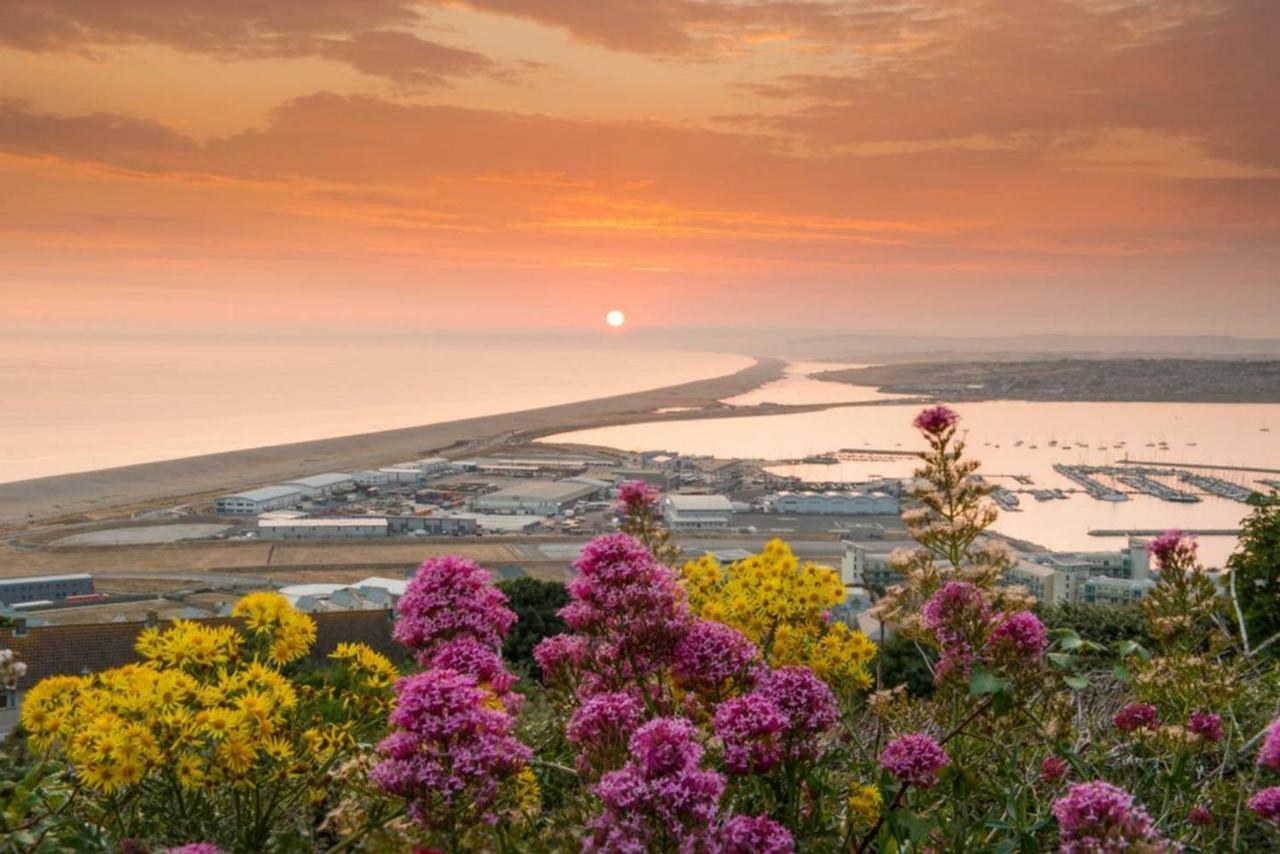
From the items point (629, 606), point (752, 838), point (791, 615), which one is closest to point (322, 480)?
point (791, 615)

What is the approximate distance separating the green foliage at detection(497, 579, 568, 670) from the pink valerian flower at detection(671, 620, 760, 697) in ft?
31.4

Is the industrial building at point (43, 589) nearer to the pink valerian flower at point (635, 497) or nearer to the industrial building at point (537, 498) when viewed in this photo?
the industrial building at point (537, 498)

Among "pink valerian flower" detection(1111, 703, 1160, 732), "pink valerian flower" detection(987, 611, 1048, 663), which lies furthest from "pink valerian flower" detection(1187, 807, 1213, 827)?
"pink valerian flower" detection(987, 611, 1048, 663)

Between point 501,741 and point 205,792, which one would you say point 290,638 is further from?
point 501,741

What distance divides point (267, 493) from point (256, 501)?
4.04 feet

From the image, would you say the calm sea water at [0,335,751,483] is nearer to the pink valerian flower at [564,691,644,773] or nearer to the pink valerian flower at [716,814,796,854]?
the pink valerian flower at [564,691,644,773]

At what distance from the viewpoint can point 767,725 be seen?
1.98m

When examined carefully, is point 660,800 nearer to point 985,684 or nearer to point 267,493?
point 985,684

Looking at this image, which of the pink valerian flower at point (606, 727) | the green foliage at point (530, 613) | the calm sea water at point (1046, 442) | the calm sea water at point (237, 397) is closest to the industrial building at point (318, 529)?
the calm sea water at point (237, 397)

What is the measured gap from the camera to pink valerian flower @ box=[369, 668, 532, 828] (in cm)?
177

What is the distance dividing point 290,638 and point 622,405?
69.9 m

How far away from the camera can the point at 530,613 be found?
42.9ft

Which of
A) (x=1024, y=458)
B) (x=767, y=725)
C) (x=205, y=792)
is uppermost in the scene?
(x=767, y=725)

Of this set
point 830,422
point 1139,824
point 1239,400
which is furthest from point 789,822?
point 1239,400
